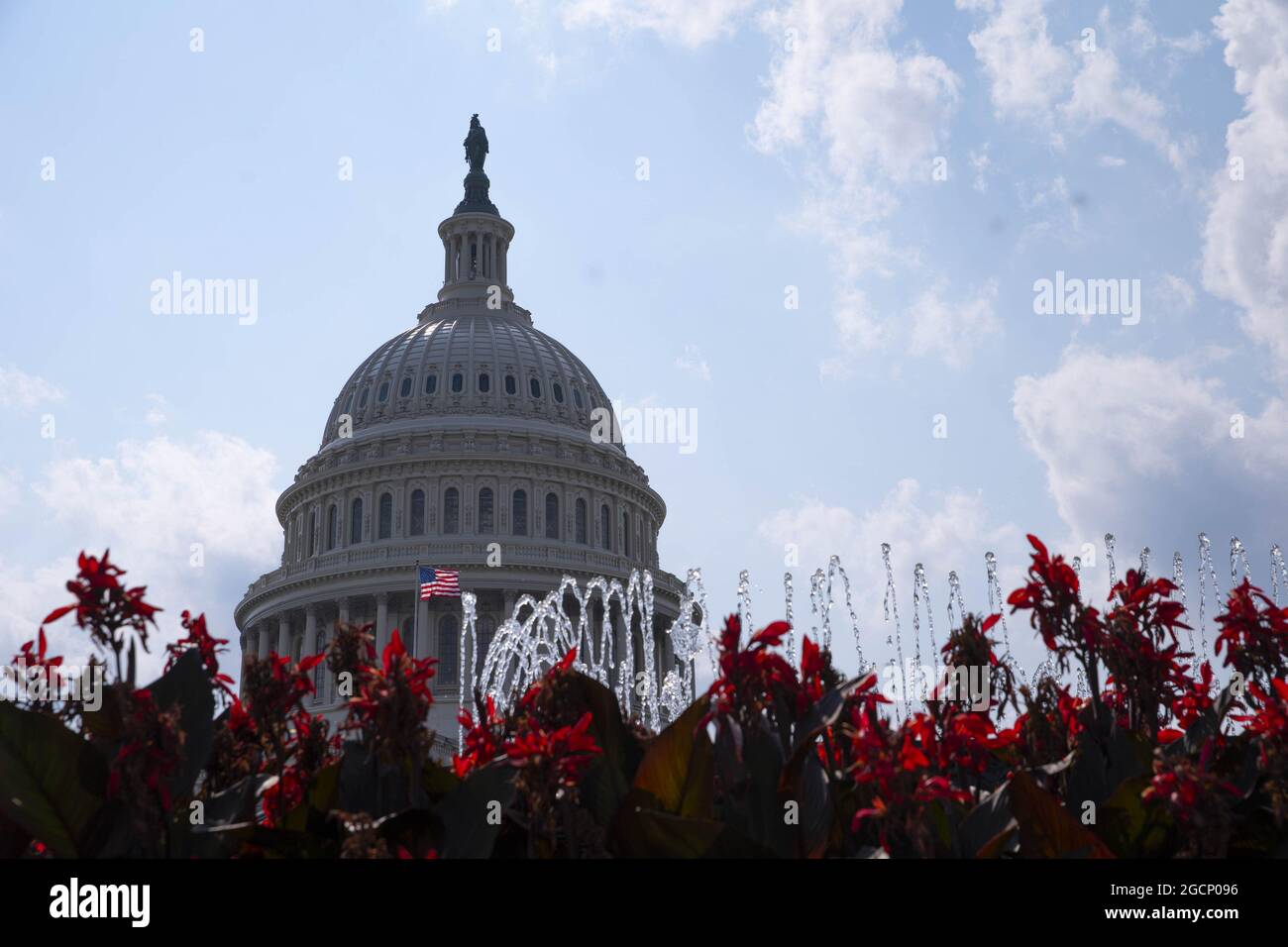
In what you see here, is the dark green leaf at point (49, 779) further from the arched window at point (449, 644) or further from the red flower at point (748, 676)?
the arched window at point (449, 644)

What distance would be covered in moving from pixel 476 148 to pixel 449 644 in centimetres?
4700

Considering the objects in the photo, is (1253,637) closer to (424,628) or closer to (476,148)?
(424,628)

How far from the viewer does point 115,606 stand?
175 inches

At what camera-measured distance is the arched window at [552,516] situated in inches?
3295

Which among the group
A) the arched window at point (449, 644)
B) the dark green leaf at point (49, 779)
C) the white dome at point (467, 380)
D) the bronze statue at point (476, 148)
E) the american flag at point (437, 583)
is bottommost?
the dark green leaf at point (49, 779)

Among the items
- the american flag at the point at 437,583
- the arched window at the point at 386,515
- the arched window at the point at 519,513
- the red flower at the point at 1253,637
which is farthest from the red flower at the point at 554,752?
the arched window at the point at 386,515

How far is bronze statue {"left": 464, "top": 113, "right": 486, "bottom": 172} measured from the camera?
349 ft

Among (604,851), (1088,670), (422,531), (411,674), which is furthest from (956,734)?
(422,531)

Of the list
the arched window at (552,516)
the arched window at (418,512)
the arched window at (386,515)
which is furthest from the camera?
the arched window at (552,516)

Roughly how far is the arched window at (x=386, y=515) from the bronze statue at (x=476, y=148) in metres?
33.6

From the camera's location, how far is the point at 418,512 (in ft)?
273

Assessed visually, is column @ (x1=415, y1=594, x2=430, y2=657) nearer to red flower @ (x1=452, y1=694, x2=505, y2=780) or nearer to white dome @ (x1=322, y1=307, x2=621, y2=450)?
white dome @ (x1=322, y1=307, x2=621, y2=450)

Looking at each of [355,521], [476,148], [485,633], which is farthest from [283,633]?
[476,148]
